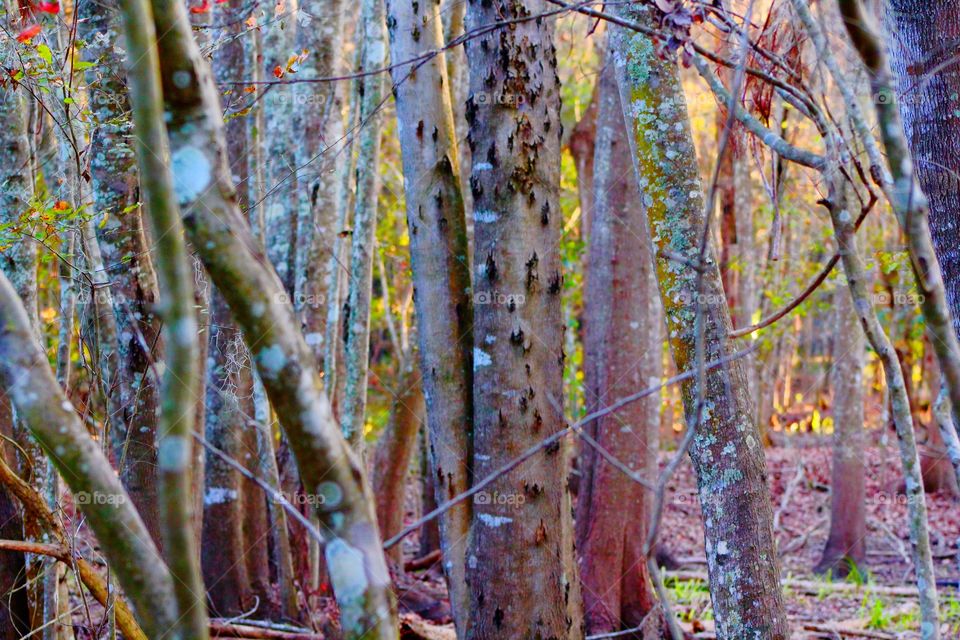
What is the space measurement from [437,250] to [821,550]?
8.29 meters

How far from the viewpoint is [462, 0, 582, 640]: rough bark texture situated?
3705 mm

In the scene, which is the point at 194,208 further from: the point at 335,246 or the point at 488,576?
the point at 335,246

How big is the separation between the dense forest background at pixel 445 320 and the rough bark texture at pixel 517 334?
0.05 ft

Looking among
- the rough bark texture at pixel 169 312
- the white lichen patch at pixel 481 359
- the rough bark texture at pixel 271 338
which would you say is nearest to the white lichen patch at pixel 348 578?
the rough bark texture at pixel 271 338

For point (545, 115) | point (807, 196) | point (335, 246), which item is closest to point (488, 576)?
point (545, 115)

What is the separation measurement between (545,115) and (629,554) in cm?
356

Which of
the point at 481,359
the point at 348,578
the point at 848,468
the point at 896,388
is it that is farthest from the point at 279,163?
the point at 848,468

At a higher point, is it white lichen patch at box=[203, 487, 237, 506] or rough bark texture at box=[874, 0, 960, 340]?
rough bark texture at box=[874, 0, 960, 340]

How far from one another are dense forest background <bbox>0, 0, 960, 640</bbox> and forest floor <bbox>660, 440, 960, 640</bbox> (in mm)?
64

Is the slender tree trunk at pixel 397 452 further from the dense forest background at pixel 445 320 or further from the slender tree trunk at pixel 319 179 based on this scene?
the slender tree trunk at pixel 319 179

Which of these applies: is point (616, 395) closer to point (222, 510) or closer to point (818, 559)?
point (222, 510)

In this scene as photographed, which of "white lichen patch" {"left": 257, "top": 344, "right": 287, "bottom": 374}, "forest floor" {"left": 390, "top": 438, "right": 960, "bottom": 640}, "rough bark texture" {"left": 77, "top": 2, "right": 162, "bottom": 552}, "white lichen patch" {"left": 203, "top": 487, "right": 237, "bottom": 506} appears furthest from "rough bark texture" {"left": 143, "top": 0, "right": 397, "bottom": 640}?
"white lichen patch" {"left": 203, "top": 487, "right": 237, "bottom": 506}

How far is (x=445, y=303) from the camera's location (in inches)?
161

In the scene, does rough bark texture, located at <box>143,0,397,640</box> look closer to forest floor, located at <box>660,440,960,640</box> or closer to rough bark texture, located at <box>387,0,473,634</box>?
rough bark texture, located at <box>387,0,473,634</box>
